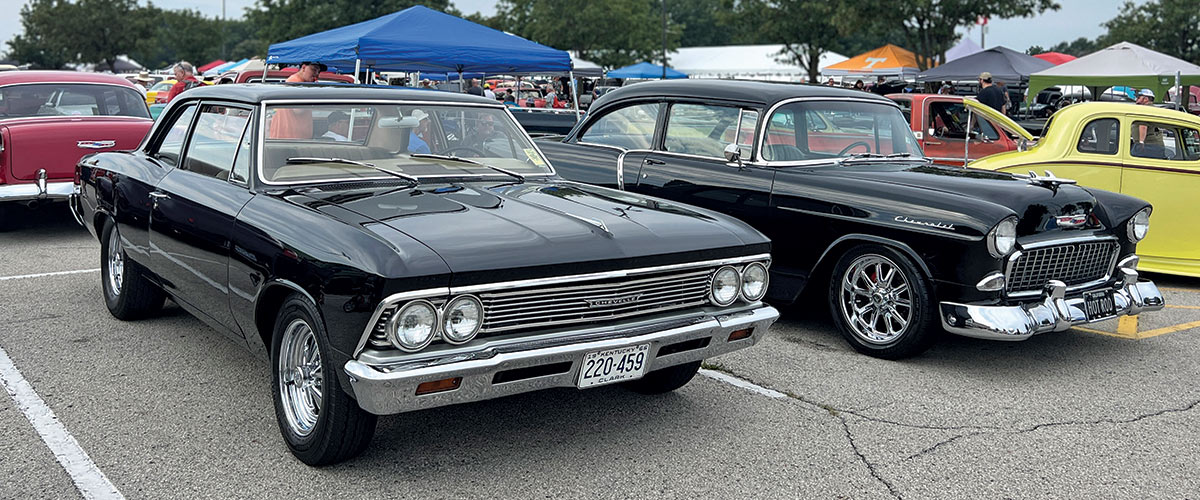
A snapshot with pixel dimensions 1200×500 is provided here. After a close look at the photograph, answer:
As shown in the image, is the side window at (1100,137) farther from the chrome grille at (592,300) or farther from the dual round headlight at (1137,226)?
the chrome grille at (592,300)

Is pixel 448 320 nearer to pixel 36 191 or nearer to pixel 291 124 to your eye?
pixel 291 124

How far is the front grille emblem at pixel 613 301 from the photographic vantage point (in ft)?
12.3

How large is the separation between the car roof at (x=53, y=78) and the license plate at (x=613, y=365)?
332 inches

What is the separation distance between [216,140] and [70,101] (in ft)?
19.9

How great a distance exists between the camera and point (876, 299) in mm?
5816

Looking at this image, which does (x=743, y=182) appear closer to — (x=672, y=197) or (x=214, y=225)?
(x=672, y=197)

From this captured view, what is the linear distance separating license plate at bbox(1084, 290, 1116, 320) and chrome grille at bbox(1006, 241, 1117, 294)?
0.13 m

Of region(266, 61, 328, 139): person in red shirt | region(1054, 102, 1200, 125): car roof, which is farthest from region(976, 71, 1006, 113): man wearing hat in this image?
region(266, 61, 328, 139): person in red shirt

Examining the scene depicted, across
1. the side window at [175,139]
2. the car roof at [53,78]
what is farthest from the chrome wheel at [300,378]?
the car roof at [53,78]

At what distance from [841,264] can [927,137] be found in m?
7.44

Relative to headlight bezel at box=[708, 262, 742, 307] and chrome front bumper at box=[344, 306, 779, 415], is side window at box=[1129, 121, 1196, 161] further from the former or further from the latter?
chrome front bumper at box=[344, 306, 779, 415]

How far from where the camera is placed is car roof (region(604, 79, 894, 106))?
666 cm

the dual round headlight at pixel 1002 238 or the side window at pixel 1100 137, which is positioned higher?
the side window at pixel 1100 137

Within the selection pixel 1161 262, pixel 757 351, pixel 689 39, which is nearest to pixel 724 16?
pixel 1161 262
